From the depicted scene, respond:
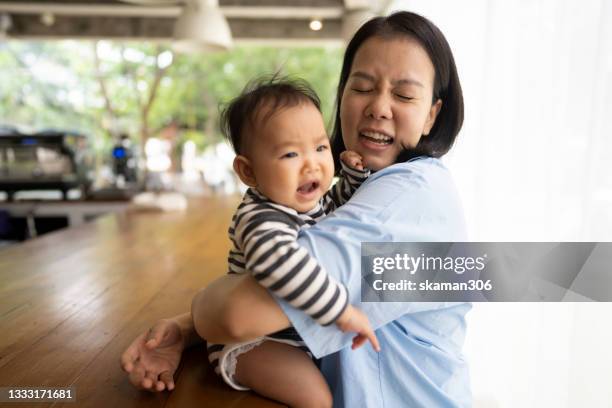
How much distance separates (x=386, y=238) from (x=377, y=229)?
2 centimetres

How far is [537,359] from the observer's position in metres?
1.30

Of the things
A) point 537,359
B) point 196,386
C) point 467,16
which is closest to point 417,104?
point 196,386

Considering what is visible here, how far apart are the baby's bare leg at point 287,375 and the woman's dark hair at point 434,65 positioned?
46 cm

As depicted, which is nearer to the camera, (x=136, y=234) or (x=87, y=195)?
(x=136, y=234)

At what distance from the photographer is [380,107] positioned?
948 mm

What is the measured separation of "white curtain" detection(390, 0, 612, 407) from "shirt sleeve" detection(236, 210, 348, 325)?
2.22ft

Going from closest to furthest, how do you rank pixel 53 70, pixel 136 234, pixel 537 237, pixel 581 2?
pixel 581 2 < pixel 537 237 < pixel 136 234 < pixel 53 70

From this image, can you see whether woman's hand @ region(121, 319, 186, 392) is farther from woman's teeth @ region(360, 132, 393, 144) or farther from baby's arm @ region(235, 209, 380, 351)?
woman's teeth @ region(360, 132, 393, 144)

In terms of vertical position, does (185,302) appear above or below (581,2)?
below

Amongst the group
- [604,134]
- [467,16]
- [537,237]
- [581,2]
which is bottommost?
[537,237]

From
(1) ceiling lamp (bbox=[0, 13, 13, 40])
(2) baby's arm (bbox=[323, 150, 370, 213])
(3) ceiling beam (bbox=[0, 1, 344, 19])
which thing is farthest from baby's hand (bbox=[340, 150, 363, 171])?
(1) ceiling lamp (bbox=[0, 13, 13, 40])

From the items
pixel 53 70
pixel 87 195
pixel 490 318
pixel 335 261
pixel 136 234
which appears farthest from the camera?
pixel 53 70

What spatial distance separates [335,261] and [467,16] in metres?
1.69

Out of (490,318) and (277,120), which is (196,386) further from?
(490,318)
